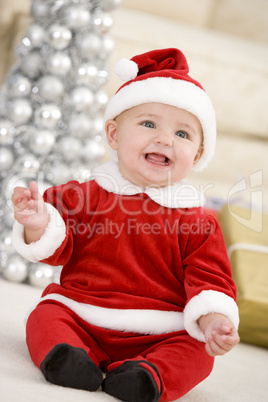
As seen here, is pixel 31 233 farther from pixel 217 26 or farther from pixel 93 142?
pixel 217 26

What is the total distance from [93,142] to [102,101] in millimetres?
130

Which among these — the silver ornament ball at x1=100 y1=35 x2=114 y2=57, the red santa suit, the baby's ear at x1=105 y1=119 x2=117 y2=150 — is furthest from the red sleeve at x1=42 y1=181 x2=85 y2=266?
the silver ornament ball at x1=100 y1=35 x2=114 y2=57

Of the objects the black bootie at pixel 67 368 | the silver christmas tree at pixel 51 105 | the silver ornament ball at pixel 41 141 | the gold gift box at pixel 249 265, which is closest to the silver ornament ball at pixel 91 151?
the silver christmas tree at pixel 51 105

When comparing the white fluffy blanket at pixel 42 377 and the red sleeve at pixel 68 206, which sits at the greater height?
the red sleeve at pixel 68 206

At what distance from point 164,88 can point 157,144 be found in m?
0.10

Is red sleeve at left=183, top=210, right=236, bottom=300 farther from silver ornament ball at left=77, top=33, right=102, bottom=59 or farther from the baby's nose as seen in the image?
silver ornament ball at left=77, top=33, right=102, bottom=59

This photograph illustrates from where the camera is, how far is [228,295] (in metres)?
0.89

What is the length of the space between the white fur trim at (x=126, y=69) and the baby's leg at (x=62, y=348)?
44 cm

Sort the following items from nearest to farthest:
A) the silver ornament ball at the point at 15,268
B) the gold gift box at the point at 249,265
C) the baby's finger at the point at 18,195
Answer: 1. the baby's finger at the point at 18,195
2. the gold gift box at the point at 249,265
3. the silver ornament ball at the point at 15,268

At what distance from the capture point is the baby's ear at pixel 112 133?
104 cm

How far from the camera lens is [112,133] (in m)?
1.04

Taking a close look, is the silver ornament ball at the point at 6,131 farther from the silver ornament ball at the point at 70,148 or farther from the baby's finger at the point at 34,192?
the baby's finger at the point at 34,192

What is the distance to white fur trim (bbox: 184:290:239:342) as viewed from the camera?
0.86 metres

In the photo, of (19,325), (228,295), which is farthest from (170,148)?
(19,325)
